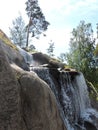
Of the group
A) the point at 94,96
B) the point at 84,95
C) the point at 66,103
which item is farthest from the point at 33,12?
the point at 66,103

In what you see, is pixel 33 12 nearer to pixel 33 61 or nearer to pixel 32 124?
pixel 33 61

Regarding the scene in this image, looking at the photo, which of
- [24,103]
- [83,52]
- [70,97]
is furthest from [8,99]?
[83,52]

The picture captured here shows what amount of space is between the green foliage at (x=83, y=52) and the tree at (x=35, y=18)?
19.0 ft

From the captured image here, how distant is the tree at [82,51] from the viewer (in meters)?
36.2

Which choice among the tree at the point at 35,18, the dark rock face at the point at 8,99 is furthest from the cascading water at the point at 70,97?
the tree at the point at 35,18

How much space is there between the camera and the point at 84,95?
69.9ft

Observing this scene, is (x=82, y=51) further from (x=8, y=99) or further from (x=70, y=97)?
(x=8, y=99)

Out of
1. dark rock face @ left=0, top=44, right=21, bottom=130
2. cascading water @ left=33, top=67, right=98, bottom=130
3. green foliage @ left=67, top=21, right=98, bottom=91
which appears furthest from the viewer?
green foliage @ left=67, top=21, right=98, bottom=91

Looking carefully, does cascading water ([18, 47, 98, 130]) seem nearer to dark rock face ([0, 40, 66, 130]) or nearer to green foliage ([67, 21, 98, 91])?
dark rock face ([0, 40, 66, 130])

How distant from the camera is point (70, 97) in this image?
1814 cm

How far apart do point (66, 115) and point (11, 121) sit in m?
9.22

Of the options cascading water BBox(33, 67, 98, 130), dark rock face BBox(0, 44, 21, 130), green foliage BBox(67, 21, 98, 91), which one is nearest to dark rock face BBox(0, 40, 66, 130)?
dark rock face BBox(0, 44, 21, 130)

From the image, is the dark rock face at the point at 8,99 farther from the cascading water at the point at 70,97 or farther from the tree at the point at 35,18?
the tree at the point at 35,18

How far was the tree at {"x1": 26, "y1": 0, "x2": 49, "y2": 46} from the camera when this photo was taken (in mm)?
43594
